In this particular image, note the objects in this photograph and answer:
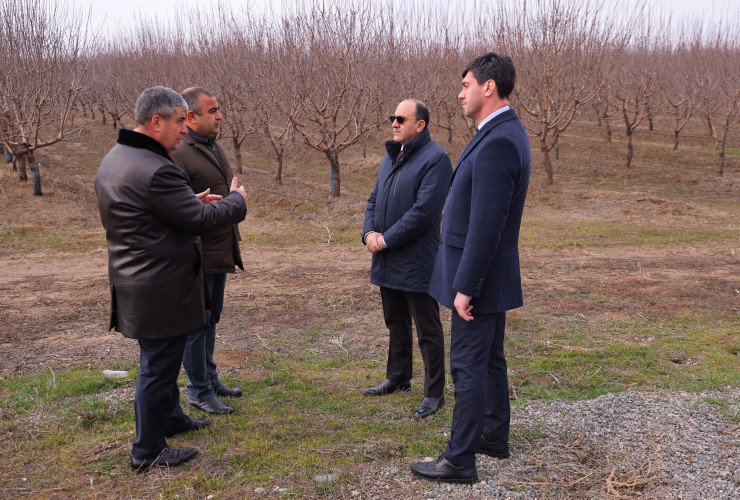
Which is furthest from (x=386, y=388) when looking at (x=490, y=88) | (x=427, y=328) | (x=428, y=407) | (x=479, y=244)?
(x=490, y=88)

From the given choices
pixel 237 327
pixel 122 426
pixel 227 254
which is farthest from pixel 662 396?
pixel 237 327

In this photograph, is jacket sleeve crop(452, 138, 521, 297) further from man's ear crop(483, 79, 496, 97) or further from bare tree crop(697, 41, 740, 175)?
bare tree crop(697, 41, 740, 175)

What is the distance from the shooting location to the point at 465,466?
2.73 meters

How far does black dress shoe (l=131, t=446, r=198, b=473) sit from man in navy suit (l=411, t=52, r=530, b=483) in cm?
121

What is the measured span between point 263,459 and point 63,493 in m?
0.97

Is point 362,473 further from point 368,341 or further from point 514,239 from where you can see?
point 368,341

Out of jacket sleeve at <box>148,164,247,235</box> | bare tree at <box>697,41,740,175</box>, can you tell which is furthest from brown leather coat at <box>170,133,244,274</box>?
bare tree at <box>697,41,740,175</box>

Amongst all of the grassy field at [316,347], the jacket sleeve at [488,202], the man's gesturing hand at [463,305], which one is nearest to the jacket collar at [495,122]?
the jacket sleeve at [488,202]

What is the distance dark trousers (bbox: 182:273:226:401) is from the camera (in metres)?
3.51

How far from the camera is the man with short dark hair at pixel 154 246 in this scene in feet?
8.73

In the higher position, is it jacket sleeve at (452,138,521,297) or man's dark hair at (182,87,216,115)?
man's dark hair at (182,87,216,115)

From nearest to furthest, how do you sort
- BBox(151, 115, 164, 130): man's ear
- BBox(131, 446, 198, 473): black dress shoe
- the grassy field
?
BBox(151, 115, 164, 130): man's ear < BBox(131, 446, 198, 473): black dress shoe < the grassy field

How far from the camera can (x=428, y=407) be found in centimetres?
362

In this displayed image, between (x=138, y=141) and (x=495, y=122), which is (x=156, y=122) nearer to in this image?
(x=138, y=141)
